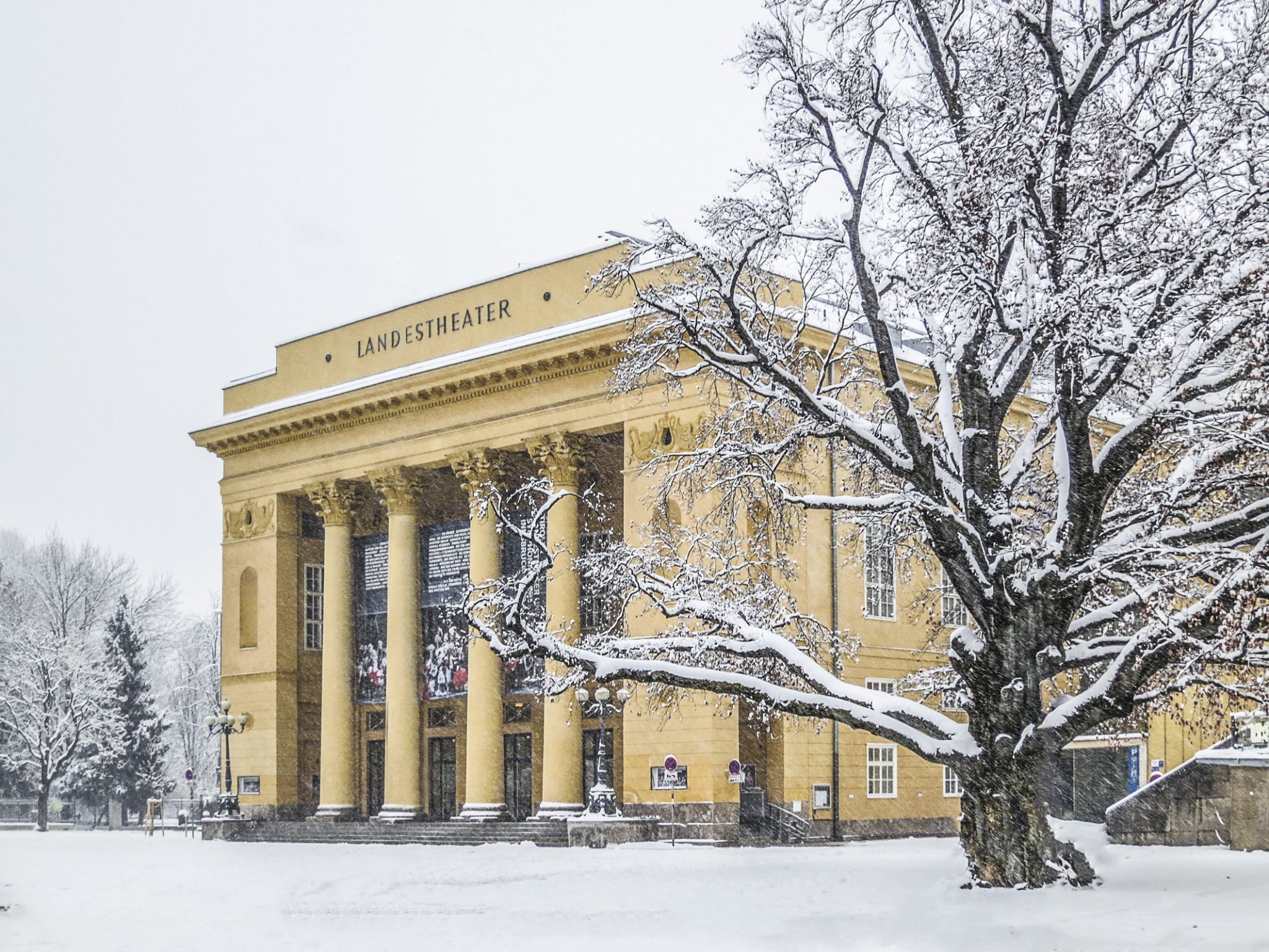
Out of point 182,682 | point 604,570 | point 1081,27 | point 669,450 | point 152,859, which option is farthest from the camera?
point 182,682

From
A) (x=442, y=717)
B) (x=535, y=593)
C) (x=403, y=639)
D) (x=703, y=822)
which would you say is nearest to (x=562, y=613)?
(x=535, y=593)

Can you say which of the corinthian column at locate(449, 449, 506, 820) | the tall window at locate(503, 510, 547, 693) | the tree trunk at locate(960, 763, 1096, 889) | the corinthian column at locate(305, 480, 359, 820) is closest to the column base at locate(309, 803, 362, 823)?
the corinthian column at locate(305, 480, 359, 820)

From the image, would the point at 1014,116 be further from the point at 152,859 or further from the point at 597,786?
the point at 152,859

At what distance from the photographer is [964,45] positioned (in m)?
19.1

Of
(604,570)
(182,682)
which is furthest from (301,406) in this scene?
(182,682)

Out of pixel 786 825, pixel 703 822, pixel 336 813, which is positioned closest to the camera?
pixel 703 822

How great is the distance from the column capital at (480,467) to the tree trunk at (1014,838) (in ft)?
84.1

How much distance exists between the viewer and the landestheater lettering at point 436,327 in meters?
44.2

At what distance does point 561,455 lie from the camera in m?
41.2

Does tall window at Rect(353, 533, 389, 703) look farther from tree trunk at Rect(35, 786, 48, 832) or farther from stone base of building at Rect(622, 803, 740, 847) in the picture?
tree trunk at Rect(35, 786, 48, 832)

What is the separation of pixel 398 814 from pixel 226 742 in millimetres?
7656

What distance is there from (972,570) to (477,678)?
2572 cm

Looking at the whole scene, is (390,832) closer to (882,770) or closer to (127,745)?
(882,770)

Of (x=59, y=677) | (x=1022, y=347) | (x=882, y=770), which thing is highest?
(x=1022, y=347)
